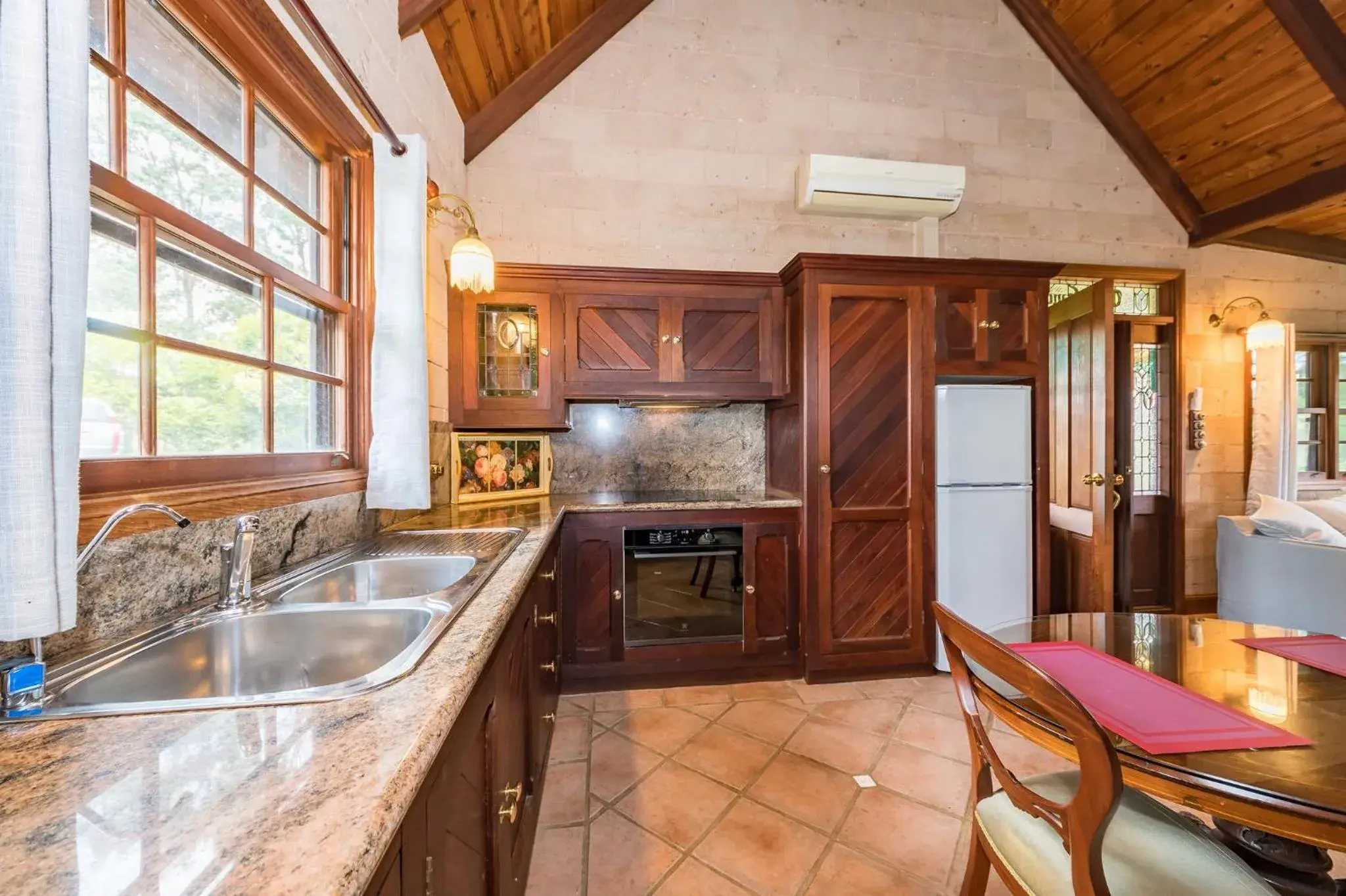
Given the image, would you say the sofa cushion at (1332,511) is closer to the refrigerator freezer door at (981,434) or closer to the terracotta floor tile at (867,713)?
the refrigerator freezer door at (981,434)

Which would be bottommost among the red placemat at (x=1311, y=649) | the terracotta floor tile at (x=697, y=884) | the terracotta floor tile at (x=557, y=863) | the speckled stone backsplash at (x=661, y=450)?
the terracotta floor tile at (x=697, y=884)

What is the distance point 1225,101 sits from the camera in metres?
3.05

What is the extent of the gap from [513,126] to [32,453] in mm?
2991

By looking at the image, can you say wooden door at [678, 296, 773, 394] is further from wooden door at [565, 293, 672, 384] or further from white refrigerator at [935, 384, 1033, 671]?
white refrigerator at [935, 384, 1033, 671]

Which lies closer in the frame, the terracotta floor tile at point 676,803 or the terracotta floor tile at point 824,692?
the terracotta floor tile at point 676,803

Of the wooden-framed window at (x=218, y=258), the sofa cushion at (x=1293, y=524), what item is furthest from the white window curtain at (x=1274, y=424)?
the wooden-framed window at (x=218, y=258)

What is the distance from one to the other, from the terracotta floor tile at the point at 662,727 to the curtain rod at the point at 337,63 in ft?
7.53

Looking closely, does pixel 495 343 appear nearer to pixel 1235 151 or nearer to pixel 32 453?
pixel 32 453

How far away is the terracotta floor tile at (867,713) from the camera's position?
2.20m

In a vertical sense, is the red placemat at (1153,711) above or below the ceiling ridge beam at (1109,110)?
below

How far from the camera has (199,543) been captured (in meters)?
1.07

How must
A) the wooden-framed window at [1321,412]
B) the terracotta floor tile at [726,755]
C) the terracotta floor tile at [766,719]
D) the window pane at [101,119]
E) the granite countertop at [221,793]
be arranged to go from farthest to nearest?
the wooden-framed window at [1321,412] → the terracotta floor tile at [766,719] → the terracotta floor tile at [726,755] → the window pane at [101,119] → the granite countertop at [221,793]

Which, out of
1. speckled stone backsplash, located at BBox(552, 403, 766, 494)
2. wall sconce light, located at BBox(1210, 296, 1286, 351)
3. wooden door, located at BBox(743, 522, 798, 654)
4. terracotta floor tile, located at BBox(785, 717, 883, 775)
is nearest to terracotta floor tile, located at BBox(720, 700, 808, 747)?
terracotta floor tile, located at BBox(785, 717, 883, 775)

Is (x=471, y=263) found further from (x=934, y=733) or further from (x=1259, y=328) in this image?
(x=1259, y=328)
